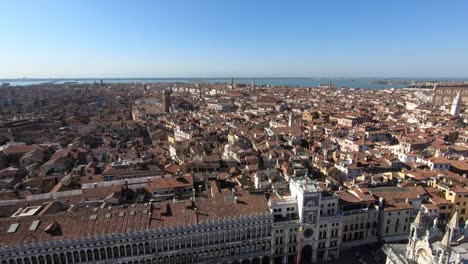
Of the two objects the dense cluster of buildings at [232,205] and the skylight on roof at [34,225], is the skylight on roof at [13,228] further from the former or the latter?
the skylight on roof at [34,225]

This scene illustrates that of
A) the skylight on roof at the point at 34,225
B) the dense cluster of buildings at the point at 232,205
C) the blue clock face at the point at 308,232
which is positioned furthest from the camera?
the blue clock face at the point at 308,232

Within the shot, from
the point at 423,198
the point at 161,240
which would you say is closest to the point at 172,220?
the point at 161,240

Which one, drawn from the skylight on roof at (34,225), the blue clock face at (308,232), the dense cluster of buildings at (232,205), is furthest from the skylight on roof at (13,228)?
the blue clock face at (308,232)

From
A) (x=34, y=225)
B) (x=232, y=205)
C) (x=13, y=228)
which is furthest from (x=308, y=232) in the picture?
(x=13, y=228)

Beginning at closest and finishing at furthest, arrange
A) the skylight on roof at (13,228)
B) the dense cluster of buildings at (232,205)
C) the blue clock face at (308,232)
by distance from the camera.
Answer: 1. the skylight on roof at (13,228)
2. the dense cluster of buildings at (232,205)
3. the blue clock face at (308,232)

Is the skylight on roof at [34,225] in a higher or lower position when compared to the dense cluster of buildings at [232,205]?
higher

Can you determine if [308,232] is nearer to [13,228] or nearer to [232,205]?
[232,205]

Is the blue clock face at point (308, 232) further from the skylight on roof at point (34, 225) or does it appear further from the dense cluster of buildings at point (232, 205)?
the skylight on roof at point (34, 225)

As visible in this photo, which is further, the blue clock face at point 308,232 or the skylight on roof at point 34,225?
the blue clock face at point 308,232

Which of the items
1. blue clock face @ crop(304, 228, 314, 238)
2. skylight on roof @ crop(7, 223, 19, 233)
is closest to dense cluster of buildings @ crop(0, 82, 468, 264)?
skylight on roof @ crop(7, 223, 19, 233)

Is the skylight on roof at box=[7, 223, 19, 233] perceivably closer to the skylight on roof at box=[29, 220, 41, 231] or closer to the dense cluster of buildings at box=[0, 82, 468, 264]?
the dense cluster of buildings at box=[0, 82, 468, 264]

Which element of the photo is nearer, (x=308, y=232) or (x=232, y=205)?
(x=232, y=205)

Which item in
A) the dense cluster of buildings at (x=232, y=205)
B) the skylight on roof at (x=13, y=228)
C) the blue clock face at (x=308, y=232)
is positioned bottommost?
the blue clock face at (x=308, y=232)
